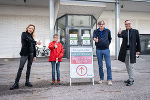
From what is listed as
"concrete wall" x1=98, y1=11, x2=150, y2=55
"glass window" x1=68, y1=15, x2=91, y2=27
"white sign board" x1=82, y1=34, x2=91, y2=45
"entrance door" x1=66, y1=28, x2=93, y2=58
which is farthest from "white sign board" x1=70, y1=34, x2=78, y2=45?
"concrete wall" x1=98, y1=11, x2=150, y2=55

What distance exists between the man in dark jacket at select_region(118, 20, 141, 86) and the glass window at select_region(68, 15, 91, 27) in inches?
389

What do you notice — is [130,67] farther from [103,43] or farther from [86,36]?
[86,36]

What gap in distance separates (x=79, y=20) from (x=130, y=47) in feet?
34.0

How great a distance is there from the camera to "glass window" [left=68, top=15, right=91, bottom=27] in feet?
47.1

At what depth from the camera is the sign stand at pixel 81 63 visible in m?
4.80

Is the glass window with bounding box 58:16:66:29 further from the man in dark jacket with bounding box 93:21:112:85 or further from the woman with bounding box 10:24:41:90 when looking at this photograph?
the woman with bounding box 10:24:41:90

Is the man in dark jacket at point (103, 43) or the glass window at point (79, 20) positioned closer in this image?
the man in dark jacket at point (103, 43)

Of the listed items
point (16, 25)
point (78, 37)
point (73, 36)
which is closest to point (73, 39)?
point (73, 36)

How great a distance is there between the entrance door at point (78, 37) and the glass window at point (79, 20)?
0.47 m

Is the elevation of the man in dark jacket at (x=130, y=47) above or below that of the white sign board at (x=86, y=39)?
below

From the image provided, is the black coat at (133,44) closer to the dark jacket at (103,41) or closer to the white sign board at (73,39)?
the dark jacket at (103,41)

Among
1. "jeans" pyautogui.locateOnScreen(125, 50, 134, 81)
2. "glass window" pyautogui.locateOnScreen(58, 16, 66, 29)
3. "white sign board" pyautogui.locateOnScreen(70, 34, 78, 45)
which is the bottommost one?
"jeans" pyautogui.locateOnScreen(125, 50, 134, 81)

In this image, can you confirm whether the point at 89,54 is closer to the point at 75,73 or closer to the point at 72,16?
the point at 75,73

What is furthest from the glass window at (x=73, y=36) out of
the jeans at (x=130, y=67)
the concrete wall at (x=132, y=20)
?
the jeans at (x=130, y=67)
